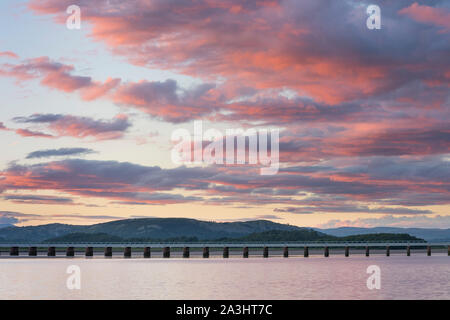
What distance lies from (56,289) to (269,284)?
28966 millimetres

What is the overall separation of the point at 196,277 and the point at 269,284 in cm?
1938

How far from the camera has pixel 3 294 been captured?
8150 centimetres

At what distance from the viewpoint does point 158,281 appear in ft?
335

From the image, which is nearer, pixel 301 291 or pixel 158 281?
pixel 301 291

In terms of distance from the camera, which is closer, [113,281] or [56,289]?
[56,289]
